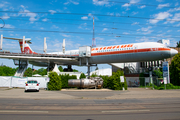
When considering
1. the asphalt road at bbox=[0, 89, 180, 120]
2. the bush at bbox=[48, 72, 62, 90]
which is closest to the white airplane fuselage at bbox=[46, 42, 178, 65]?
the bush at bbox=[48, 72, 62, 90]

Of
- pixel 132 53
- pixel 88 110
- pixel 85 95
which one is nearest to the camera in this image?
pixel 88 110

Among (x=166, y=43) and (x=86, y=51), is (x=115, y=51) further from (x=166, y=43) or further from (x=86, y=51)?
(x=166, y=43)

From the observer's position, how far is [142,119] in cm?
624

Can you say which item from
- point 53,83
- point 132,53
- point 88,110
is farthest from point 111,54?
point 88,110

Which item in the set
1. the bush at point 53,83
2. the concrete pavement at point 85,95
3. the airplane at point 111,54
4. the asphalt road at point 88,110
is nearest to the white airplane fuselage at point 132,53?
the airplane at point 111,54

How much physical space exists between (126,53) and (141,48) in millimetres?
3517

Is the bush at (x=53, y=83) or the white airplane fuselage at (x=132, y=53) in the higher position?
the white airplane fuselage at (x=132, y=53)

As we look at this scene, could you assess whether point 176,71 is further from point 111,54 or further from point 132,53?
point 111,54

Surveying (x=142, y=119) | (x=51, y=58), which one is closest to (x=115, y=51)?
(x=51, y=58)

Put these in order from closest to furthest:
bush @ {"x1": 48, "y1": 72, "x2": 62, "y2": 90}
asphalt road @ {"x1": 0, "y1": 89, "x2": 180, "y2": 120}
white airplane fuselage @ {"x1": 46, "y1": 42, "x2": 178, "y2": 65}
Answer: asphalt road @ {"x1": 0, "y1": 89, "x2": 180, "y2": 120}, bush @ {"x1": 48, "y1": 72, "x2": 62, "y2": 90}, white airplane fuselage @ {"x1": 46, "y1": 42, "x2": 178, "y2": 65}

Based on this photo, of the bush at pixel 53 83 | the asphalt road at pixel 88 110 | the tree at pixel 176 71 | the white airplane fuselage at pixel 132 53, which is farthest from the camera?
the white airplane fuselage at pixel 132 53

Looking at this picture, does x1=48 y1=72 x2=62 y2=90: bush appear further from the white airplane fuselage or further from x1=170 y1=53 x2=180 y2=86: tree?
x1=170 y1=53 x2=180 y2=86: tree

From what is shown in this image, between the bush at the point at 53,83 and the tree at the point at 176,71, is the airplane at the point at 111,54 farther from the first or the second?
the bush at the point at 53,83

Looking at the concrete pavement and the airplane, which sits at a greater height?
the airplane
